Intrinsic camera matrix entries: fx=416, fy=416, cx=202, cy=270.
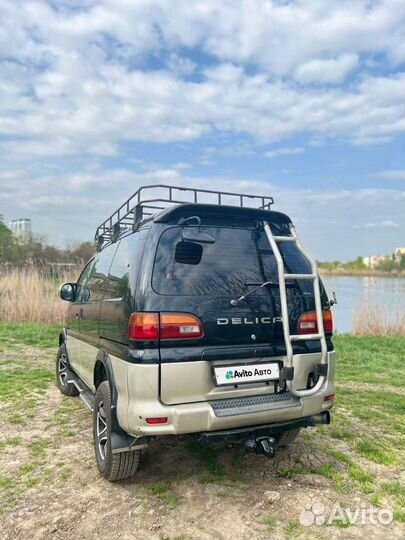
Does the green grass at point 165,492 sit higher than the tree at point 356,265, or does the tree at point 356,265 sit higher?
the tree at point 356,265

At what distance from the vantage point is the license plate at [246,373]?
2.67 m

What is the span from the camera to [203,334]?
2658mm

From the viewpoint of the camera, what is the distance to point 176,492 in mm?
2881

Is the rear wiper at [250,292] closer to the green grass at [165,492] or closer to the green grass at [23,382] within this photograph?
the green grass at [165,492]

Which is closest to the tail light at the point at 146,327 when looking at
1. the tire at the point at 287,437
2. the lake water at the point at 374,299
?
the tire at the point at 287,437

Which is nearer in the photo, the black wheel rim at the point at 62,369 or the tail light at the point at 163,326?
the tail light at the point at 163,326

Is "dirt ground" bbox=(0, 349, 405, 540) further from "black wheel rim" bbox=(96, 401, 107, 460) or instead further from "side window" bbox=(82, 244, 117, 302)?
"side window" bbox=(82, 244, 117, 302)

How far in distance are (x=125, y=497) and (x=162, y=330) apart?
1217mm

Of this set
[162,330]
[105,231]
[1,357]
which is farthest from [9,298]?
[162,330]

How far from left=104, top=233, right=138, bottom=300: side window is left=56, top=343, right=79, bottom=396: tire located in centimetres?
217

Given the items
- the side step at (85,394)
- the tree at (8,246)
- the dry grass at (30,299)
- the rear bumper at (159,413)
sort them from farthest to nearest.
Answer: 1. the tree at (8,246)
2. the dry grass at (30,299)
3. the side step at (85,394)
4. the rear bumper at (159,413)

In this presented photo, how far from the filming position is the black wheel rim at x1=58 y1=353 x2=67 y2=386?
5.32 meters

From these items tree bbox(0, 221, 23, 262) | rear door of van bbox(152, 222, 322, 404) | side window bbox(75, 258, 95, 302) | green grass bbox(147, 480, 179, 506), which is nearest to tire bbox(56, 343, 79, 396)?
side window bbox(75, 258, 95, 302)

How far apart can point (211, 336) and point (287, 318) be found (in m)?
0.53
